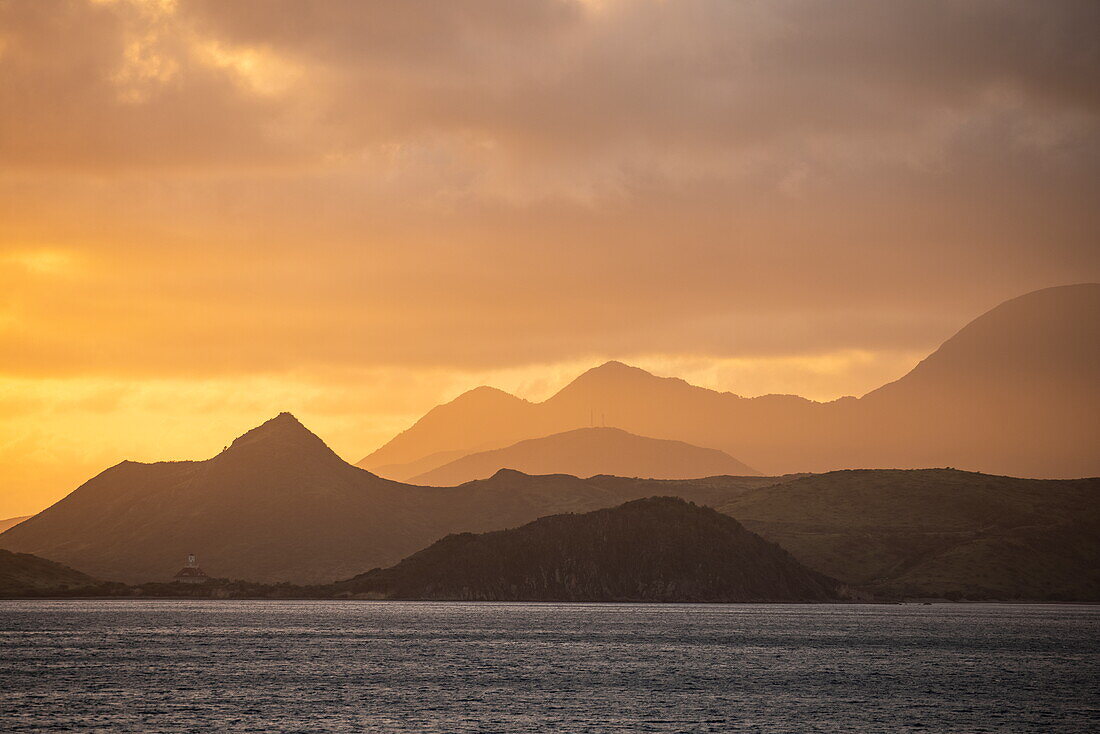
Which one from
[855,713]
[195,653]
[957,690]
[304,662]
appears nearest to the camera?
[855,713]

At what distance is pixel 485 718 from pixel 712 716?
66.5 feet

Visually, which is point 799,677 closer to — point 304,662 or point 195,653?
point 304,662

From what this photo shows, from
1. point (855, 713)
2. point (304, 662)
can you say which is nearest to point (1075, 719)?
point (855, 713)

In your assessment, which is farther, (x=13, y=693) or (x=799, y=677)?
(x=799, y=677)

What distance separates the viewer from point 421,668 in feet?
489

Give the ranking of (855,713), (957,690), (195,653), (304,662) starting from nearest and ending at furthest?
1. (855,713)
2. (957,690)
3. (304,662)
4. (195,653)

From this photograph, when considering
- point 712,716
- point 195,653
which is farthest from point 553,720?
point 195,653

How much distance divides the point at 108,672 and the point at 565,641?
8060 cm

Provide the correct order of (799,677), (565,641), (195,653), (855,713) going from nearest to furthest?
1. (855,713)
2. (799,677)
3. (195,653)
4. (565,641)

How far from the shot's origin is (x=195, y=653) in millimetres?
170250

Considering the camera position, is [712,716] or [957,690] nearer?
[712,716]

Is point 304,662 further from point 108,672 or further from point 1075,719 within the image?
point 1075,719

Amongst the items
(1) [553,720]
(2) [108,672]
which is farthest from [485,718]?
(2) [108,672]

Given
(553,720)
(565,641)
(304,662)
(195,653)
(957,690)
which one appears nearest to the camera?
(553,720)
